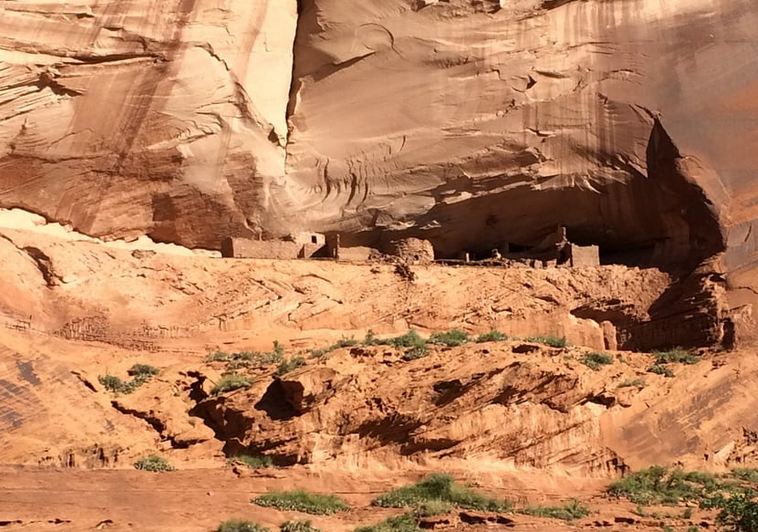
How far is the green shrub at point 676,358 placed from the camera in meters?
21.7

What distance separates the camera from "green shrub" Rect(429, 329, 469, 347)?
68.4 ft

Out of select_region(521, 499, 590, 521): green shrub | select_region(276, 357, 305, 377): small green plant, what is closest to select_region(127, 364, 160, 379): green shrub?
select_region(276, 357, 305, 377): small green plant

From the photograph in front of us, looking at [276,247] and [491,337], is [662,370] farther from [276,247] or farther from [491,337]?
[276,247]

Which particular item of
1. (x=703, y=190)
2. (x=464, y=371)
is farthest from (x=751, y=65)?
(x=464, y=371)

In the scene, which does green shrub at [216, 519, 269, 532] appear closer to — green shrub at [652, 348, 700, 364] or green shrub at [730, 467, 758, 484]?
green shrub at [730, 467, 758, 484]

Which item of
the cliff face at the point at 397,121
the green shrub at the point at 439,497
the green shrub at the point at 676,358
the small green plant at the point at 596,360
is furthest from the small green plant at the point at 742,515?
the cliff face at the point at 397,121

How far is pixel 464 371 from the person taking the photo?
18.9 meters

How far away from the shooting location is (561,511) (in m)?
16.7

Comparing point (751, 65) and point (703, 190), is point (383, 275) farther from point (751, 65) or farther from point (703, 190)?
point (751, 65)

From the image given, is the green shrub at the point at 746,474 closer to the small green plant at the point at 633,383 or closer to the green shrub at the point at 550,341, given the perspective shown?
the small green plant at the point at 633,383

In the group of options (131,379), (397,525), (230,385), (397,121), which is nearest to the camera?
(397,525)

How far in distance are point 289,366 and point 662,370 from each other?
6.39m

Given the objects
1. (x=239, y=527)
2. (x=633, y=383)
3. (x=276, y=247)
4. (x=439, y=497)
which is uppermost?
(x=276, y=247)

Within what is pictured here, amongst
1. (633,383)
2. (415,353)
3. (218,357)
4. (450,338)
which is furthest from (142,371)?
(633,383)
